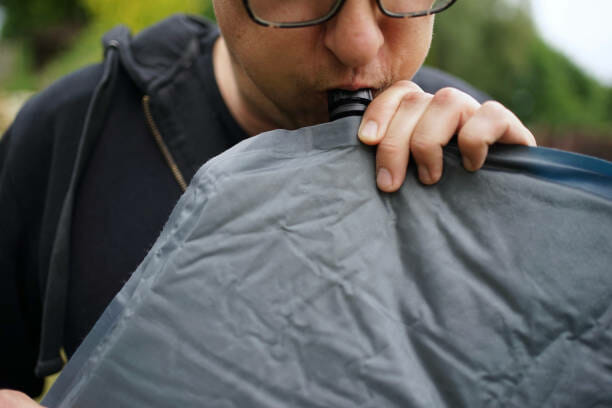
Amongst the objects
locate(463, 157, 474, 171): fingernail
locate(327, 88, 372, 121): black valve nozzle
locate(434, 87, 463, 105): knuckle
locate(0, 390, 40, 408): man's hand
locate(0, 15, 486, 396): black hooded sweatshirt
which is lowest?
locate(0, 390, 40, 408): man's hand

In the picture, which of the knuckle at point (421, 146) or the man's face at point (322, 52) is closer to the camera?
the knuckle at point (421, 146)

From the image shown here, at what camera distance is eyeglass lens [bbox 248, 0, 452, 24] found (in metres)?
1.16

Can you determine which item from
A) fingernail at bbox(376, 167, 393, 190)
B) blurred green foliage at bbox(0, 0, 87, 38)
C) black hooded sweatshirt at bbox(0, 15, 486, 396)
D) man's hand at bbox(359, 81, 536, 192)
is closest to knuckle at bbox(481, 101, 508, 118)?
man's hand at bbox(359, 81, 536, 192)

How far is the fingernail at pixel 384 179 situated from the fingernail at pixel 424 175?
7 centimetres

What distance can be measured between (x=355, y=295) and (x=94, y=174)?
1022mm

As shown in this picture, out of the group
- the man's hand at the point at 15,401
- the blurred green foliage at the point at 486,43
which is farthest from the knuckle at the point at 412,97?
the blurred green foliage at the point at 486,43

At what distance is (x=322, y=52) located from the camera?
1218 millimetres

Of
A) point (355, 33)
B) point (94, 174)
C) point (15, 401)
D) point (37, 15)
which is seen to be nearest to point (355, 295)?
point (355, 33)

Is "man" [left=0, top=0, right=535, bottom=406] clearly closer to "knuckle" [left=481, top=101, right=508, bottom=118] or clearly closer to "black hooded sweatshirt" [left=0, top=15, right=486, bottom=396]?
"black hooded sweatshirt" [left=0, top=15, right=486, bottom=396]

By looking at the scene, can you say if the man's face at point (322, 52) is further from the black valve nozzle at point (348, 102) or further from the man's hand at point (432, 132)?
the man's hand at point (432, 132)

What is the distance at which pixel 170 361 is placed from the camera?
36.3 inches

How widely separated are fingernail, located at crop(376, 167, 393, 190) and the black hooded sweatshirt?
760 mm

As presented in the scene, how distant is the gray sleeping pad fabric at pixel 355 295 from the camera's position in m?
0.93

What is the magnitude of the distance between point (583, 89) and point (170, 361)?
41.0 m
